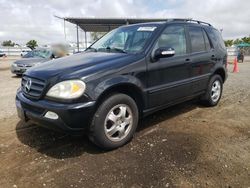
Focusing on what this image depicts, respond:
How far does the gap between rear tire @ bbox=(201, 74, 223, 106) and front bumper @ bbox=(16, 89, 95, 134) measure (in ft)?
10.9

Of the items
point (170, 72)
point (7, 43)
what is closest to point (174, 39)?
point (170, 72)

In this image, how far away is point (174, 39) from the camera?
4.87 m

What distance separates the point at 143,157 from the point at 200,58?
8.73 feet

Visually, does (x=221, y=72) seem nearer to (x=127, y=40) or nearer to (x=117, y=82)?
(x=127, y=40)

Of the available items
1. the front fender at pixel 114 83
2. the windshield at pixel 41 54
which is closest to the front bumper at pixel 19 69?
the windshield at pixel 41 54

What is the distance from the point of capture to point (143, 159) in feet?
11.8

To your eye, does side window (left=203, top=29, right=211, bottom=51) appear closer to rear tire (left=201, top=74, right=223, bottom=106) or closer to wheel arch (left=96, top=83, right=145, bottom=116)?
rear tire (left=201, top=74, right=223, bottom=106)

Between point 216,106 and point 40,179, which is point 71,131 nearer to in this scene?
point 40,179

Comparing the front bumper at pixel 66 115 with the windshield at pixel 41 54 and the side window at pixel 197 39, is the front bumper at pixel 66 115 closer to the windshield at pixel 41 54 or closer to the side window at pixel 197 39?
the side window at pixel 197 39

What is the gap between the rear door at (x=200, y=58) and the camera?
207 inches

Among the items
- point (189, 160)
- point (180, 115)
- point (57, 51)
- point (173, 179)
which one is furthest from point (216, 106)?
point (57, 51)

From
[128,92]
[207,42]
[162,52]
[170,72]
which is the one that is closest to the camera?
[128,92]

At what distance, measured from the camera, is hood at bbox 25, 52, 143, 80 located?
11.8ft

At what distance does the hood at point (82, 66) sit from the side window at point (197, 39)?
68.6 inches
